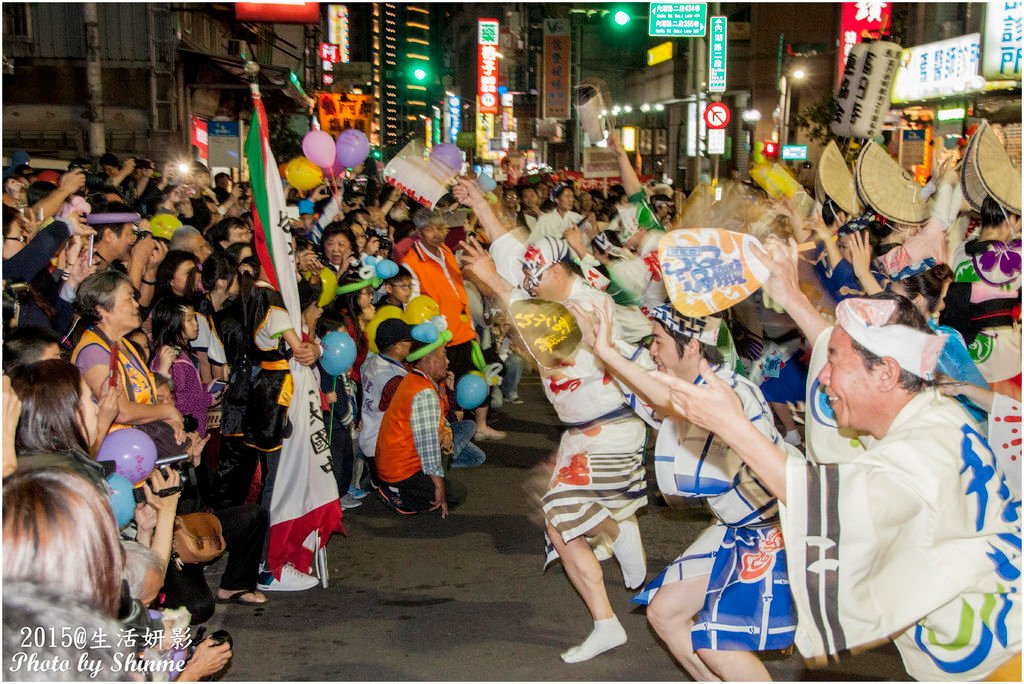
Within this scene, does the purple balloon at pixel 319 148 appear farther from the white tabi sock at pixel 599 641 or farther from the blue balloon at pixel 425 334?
the white tabi sock at pixel 599 641

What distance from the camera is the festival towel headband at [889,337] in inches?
114

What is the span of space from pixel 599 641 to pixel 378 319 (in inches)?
129

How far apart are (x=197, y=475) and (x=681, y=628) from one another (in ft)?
12.0

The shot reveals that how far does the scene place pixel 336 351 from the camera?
651cm

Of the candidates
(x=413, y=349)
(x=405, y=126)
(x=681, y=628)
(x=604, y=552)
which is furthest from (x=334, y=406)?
(x=405, y=126)

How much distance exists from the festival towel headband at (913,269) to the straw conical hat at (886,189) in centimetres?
76

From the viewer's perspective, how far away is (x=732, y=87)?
43.3 metres

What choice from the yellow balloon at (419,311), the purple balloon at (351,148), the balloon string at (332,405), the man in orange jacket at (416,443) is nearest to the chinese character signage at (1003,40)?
the purple balloon at (351,148)

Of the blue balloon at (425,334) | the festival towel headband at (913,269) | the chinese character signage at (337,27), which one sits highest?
the chinese character signage at (337,27)

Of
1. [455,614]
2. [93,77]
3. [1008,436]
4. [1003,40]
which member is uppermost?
[1003,40]

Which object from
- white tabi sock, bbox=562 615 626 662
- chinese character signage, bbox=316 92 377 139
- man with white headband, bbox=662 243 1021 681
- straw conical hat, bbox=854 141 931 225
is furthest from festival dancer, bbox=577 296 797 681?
chinese character signage, bbox=316 92 377 139

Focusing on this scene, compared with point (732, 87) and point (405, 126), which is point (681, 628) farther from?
point (405, 126)

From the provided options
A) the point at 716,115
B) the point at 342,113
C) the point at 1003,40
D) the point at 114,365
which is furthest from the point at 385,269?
the point at 342,113

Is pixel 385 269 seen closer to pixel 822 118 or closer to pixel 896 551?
pixel 896 551
